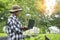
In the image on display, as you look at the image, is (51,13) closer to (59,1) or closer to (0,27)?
(59,1)

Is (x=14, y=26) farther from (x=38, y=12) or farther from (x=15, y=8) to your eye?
(x=38, y=12)

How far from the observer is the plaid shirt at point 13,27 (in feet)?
20.7

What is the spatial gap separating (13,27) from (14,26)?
26mm

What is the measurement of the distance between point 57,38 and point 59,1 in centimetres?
72

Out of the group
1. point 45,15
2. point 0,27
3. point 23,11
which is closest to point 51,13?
point 45,15

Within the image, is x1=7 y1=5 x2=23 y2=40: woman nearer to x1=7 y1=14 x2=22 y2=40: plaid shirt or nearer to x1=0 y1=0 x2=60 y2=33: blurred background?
x1=7 y1=14 x2=22 y2=40: plaid shirt

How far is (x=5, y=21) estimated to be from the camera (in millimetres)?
6582

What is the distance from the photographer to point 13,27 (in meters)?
6.33

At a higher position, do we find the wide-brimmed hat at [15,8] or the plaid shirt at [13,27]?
the wide-brimmed hat at [15,8]

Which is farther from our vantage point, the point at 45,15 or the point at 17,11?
the point at 45,15

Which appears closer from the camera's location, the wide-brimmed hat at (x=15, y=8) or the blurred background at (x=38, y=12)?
the wide-brimmed hat at (x=15, y=8)

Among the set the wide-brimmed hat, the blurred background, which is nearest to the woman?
the wide-brimmed hat

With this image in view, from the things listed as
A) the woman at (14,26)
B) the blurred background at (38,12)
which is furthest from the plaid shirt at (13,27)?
the blurred background at (38,12)

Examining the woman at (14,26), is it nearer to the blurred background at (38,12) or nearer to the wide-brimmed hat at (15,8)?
the wide-brimmed hat at (15,8)
